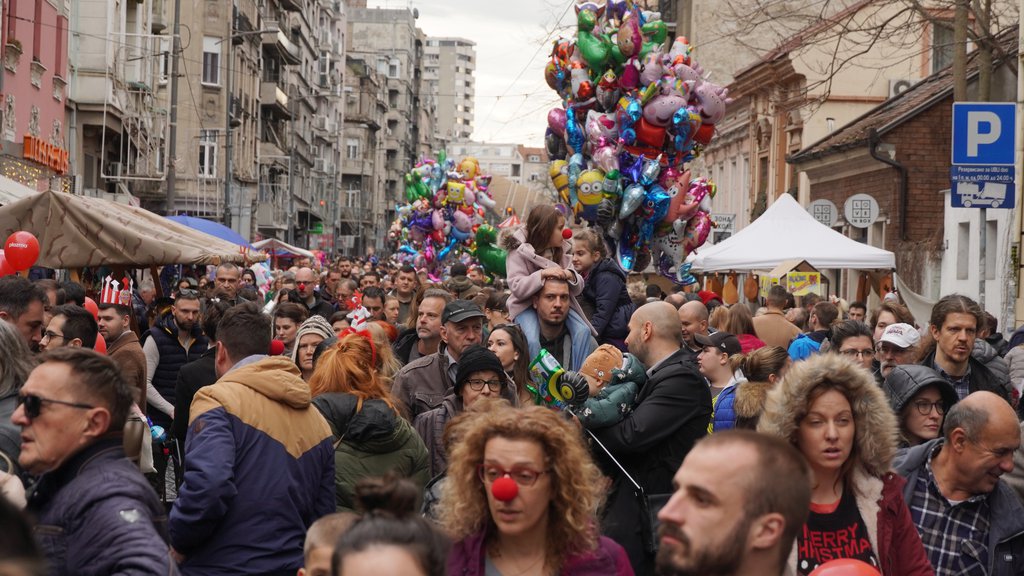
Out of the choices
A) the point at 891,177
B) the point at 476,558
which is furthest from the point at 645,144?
the point at 891,177

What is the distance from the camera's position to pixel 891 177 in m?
29.3

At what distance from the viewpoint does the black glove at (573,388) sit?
6266 millimetres

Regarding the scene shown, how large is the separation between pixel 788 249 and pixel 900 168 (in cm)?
974

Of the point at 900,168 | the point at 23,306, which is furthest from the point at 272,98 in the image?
the point at 23,306

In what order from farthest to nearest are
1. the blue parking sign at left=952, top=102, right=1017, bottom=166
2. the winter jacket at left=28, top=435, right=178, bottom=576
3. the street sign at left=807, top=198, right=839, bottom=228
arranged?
the street sign at left=807, top=198, right=839, bottom=228
the blue parking sign at left=952, top=102, right=1017, bottom=166
the winter jacket at left=28, top=435, right=178, bottom=576

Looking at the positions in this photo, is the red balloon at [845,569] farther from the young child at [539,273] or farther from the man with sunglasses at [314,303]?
the man with sunglasses at [314,303]

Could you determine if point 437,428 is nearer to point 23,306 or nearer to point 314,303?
point 23,306

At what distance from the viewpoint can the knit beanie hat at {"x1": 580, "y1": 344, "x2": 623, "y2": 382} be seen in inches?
253

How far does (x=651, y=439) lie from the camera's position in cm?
631

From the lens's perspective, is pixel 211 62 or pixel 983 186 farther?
pixel 211 62

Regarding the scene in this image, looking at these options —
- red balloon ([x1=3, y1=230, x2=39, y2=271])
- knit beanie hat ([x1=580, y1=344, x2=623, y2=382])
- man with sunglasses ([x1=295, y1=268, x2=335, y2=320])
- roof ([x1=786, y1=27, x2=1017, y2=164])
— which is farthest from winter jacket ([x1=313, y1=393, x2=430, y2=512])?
roof ([x1=786, y1=27, x2=1017, y2=164])

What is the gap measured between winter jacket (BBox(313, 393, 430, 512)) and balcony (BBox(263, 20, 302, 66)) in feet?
199

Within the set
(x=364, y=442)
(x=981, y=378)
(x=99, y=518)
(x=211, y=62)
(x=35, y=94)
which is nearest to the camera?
(x=99, y=518)

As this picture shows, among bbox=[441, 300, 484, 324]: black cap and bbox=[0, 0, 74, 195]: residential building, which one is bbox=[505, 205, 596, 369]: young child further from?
bbox=[0, 0, 74, 195]: residential building
